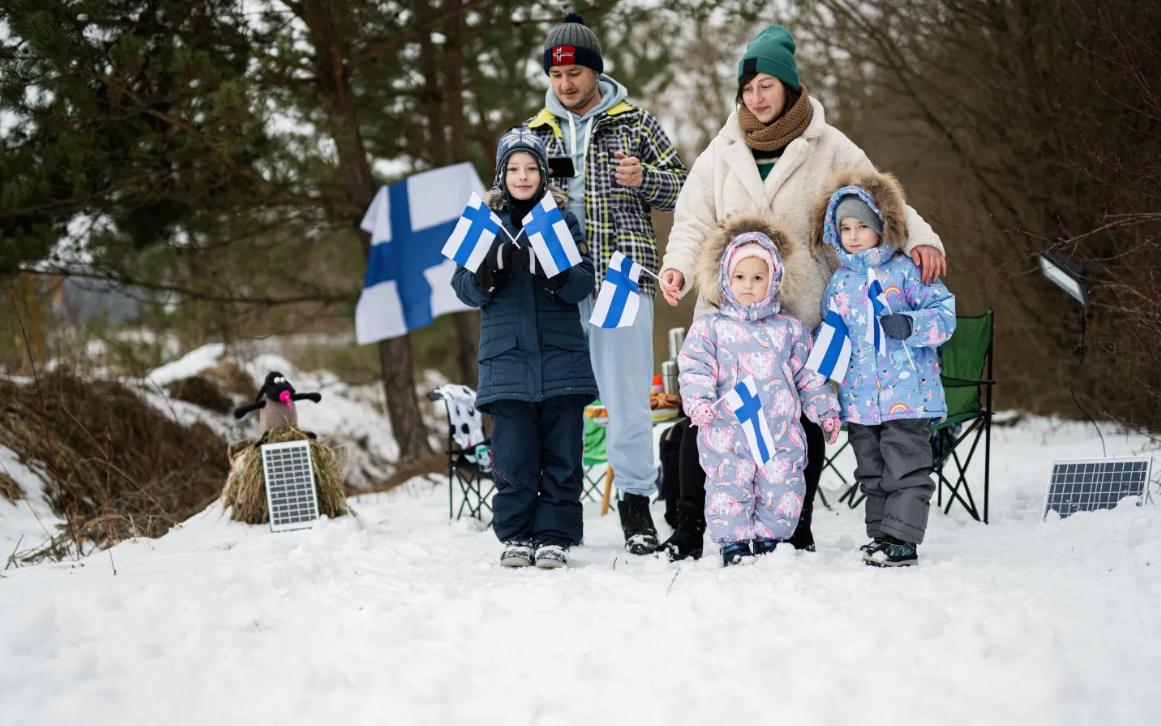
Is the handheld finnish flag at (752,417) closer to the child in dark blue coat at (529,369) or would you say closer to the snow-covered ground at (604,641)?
the snow-covered ground at (604,641)

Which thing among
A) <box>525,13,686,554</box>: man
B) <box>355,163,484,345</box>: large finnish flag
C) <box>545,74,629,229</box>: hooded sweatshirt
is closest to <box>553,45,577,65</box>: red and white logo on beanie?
<box>525,13,686,554</box>: man

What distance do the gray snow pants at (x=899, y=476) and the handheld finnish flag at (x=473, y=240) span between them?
4.87 ft

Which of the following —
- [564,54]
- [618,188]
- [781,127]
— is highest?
[564,54]

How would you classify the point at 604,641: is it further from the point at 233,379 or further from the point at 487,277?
the point at 233,379

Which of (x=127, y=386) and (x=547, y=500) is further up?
(x=127, y=386)

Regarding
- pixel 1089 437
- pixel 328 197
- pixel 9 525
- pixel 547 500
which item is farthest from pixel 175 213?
pixel 1089 437

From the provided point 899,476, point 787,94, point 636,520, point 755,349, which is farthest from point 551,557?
point 787,94

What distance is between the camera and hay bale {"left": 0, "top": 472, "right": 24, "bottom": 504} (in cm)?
498

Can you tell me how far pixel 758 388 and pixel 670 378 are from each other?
5.53 feet

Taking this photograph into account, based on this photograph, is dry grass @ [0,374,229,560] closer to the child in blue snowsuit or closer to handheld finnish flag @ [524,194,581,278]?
handheld finnish flag @ [524,194,581,278]

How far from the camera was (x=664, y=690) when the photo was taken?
210 cm

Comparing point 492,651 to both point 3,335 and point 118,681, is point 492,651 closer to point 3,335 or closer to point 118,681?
point 118,681

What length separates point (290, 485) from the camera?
4.42m

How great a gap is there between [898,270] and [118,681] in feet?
8.72
